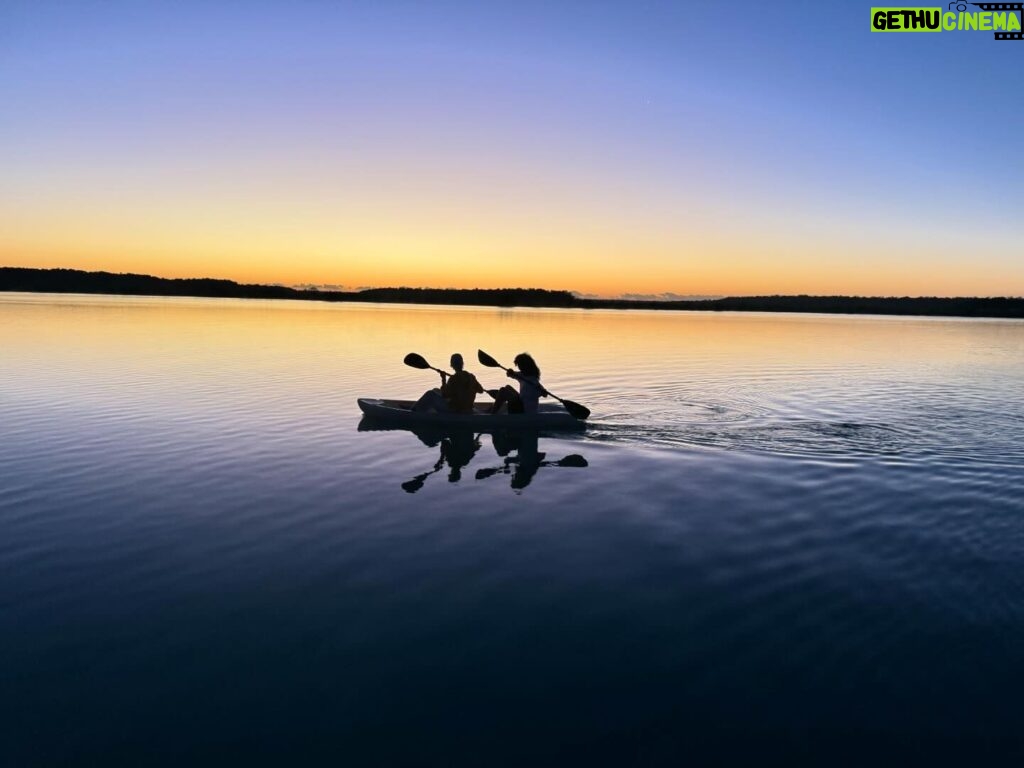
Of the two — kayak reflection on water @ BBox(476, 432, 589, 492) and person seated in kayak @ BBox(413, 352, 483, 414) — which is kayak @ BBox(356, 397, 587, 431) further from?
kayak reflection on water @ BBox(476, 432, 589, 492)

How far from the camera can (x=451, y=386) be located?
17438 millimetres

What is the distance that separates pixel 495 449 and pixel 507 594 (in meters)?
8.42

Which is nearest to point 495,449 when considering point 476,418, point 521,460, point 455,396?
point 521,460

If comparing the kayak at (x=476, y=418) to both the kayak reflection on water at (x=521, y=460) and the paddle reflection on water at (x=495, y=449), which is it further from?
the kayak reflection on water at (x=521, y=460)

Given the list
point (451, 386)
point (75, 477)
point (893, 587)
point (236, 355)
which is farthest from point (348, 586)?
point (236, 355)

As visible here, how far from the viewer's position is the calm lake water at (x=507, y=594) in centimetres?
492

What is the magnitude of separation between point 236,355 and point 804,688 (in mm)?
31310

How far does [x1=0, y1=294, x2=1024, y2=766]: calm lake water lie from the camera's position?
492 centimetres

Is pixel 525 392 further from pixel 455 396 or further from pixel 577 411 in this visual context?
pixel 455 396

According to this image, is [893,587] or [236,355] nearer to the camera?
[893,587]

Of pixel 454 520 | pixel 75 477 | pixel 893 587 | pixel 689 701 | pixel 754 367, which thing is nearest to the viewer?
pixel 689 701

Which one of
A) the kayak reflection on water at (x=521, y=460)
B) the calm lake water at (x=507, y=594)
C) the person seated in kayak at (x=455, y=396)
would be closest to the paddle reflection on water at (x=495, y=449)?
the kayak reflection on water at (x=521, y=460)

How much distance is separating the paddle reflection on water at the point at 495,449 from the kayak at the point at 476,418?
18 cm

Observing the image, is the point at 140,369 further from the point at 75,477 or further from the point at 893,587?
the point at 893,587
